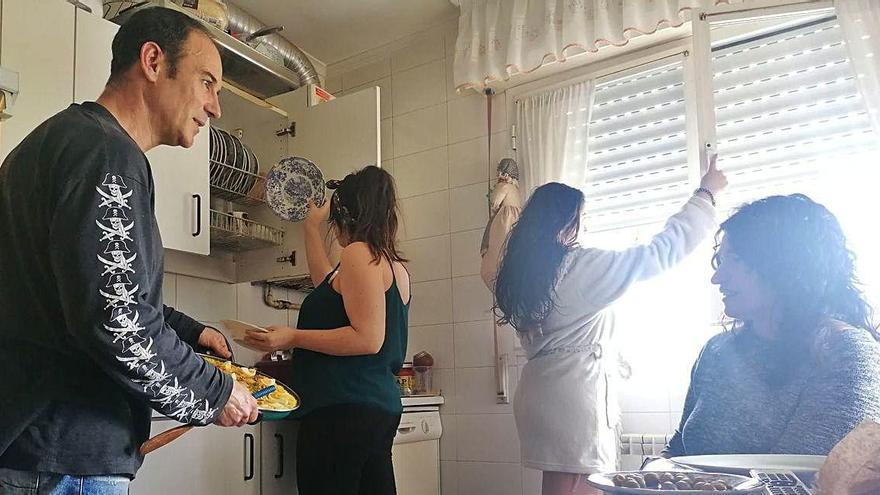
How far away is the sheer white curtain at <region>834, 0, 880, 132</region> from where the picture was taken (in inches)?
85.0

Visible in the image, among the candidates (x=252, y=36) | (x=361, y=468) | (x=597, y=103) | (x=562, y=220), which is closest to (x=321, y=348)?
(x=361, y=468)

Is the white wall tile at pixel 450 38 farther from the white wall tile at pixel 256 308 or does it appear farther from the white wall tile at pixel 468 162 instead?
the white wall tile at pixel 256 308

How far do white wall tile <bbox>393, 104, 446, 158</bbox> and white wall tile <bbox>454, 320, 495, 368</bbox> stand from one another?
0.83 metres

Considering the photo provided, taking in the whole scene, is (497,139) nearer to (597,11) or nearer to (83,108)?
(597,11)

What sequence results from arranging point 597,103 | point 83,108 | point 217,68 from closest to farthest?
1. point 83,108
2. point 217,68
3. point 597,103

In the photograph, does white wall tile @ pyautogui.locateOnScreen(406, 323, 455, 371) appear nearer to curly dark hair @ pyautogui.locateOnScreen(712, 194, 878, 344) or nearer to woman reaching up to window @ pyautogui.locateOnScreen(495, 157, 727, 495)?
woman reaching up to window @ pyautogui.locateOnScreen(495, 157, 727, 495)

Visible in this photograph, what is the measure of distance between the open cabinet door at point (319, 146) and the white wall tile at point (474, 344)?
78 cm

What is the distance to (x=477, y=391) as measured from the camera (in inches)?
118

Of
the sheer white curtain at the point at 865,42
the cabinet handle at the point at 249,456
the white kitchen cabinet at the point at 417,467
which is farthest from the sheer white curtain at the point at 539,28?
the cabinet handle at the point at 249,456

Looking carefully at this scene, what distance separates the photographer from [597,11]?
2736 millimetres

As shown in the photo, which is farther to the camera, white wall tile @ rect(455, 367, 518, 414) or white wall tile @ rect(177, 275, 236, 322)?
white wall tile @ rect(455, 367, 518, 414)

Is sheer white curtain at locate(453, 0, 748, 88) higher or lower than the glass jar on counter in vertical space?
higher

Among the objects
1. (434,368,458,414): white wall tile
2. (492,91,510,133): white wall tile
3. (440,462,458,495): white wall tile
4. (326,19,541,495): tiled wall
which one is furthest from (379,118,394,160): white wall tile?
(440,462,458,495): white wall tile

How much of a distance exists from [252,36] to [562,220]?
4.90ft
